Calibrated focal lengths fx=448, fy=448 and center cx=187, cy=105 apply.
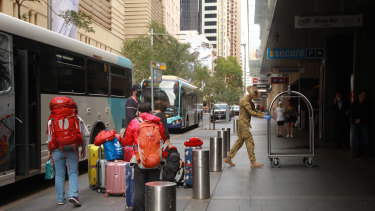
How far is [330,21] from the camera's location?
1200 centimetres

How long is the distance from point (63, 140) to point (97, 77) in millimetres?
4657

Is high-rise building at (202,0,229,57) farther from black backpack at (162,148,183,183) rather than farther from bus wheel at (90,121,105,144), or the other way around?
black backpack at (162,148,183,183)

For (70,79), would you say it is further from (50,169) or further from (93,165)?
(50,169)

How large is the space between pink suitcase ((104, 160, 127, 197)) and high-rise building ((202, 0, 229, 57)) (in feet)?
542

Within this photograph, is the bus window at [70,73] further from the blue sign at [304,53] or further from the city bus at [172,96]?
the city bus at [172,96]

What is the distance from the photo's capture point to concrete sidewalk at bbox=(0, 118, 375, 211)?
22.3ft

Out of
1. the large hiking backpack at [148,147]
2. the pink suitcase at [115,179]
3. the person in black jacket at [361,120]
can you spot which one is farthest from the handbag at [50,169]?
the person in black jacket at [361,120]

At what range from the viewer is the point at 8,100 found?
7.07m

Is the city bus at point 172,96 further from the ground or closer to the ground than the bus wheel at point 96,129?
further from the ground

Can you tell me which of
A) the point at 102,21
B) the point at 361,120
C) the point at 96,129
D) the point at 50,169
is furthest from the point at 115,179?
the point at 102,21

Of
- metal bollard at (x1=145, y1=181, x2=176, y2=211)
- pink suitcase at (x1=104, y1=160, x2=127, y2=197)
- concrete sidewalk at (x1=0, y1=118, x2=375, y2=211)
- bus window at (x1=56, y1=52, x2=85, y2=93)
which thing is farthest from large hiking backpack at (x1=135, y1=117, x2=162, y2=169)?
bus window at (x1=56, y1=52, x2=85, y2=93)

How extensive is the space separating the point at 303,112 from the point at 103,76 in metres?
17.7

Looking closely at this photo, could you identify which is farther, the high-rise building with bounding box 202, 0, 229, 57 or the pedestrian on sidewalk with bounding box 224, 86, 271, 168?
the high-rise building with bounding box 202, 0, 229, 57

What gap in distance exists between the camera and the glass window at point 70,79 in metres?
9.26
